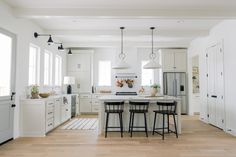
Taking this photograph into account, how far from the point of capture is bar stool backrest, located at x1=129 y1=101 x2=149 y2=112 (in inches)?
196

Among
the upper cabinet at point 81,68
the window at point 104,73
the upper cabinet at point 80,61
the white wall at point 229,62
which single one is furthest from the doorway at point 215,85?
the upper cabinet at point 80,61

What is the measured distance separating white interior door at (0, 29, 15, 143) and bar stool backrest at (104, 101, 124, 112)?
7.18 feet

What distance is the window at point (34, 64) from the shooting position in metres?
5.63

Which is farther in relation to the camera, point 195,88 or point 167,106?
point 195,88

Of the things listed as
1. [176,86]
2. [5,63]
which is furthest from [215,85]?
[5,63]

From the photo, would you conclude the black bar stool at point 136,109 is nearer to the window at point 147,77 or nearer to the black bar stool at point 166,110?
the black bar stool at point 166,110

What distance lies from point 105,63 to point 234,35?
5.65 metres

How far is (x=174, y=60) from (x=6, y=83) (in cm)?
668

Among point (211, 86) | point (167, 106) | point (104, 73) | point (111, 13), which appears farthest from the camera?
point (104, 73)

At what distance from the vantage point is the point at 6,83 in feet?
14.3

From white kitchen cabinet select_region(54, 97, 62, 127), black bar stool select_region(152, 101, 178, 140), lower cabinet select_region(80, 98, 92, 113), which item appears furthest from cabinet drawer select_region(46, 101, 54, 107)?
lower cabinet select_region(80, 98, 92, 113)

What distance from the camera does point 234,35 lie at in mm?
5016

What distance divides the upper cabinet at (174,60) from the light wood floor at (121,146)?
3908mm

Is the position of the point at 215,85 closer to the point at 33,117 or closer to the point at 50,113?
the point at 50,113
